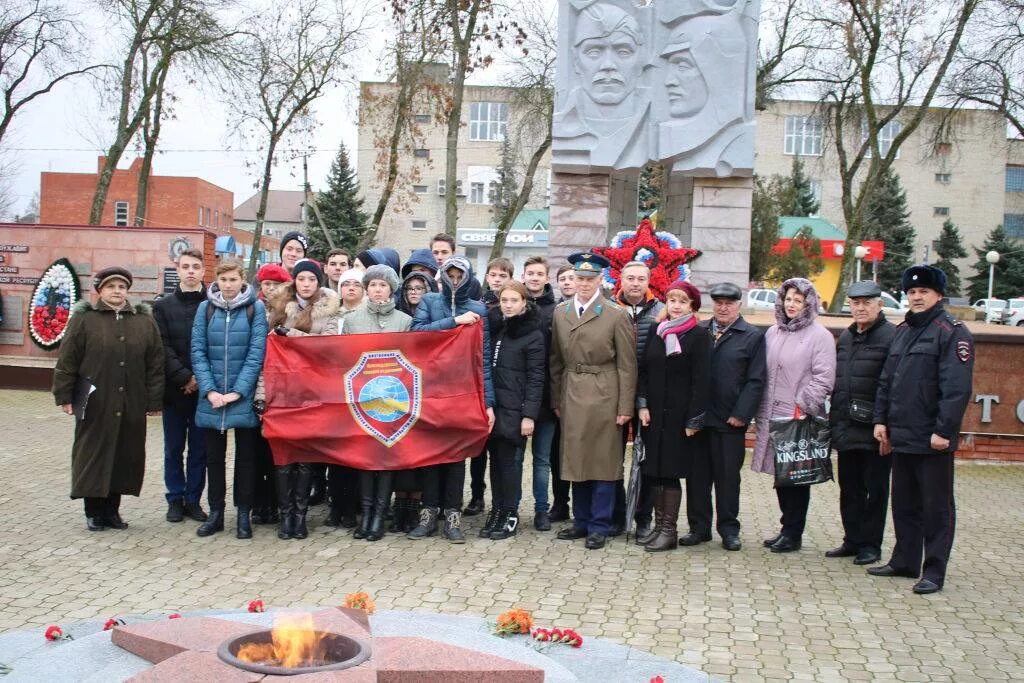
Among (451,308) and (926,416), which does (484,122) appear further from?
(926,416)

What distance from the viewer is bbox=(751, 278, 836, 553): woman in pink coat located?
6828mm

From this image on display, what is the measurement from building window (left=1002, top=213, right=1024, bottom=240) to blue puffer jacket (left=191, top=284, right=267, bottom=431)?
173 feet

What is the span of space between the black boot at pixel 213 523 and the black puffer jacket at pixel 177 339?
0.79 metres

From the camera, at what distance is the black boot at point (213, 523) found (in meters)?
7.05

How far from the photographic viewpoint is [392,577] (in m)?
6.16

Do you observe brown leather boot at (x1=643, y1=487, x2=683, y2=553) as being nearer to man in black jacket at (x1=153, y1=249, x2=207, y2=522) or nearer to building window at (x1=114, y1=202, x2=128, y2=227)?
man in black jacket at (x1=153, y1=249, x2=207, y2=522)

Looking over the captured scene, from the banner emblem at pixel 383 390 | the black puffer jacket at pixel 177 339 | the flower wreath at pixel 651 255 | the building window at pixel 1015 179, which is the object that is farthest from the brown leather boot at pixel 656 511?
the building window at pixel 1015 179

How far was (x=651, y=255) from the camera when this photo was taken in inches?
417

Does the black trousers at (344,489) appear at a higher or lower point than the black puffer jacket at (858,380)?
lower

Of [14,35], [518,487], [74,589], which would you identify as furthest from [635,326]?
[14,35]

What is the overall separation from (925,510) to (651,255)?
16.2ft

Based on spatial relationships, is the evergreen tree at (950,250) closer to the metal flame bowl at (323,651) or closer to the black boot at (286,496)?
the black boot at (286,496)

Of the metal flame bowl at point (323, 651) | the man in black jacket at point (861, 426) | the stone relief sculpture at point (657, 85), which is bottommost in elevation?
the metal flame bowl at point (323, 651)

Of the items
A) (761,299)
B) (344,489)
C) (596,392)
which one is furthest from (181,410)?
(761,299)
